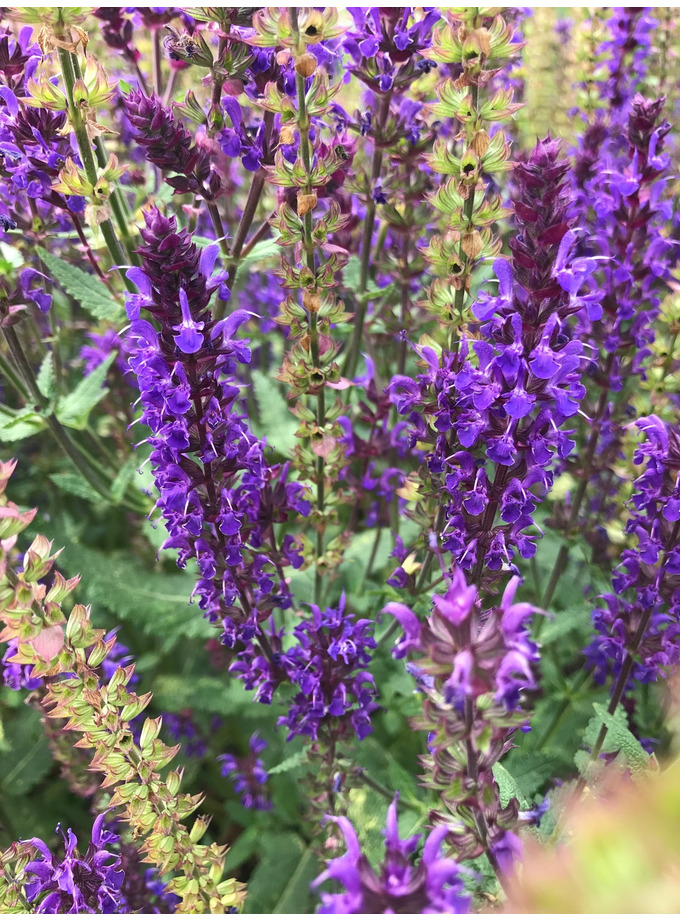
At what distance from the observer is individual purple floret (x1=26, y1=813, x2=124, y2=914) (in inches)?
44.1

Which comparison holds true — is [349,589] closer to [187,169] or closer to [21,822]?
[21,822]

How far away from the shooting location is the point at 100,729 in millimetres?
1049

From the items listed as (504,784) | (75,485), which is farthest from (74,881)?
(75,485)

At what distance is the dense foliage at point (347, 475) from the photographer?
972mm

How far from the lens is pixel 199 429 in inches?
49.3

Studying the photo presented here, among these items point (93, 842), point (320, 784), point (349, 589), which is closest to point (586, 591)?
point (349, 589)

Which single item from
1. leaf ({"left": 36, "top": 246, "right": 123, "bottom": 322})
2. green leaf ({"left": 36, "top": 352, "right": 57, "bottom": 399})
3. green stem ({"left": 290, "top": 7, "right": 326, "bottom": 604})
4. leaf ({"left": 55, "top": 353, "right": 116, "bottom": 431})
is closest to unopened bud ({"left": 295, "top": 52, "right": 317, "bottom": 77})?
green stem ({"left": 290, "top": 7, "right": 326, "bottom": 604})

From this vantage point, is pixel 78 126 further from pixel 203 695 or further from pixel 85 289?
pixel 203 695

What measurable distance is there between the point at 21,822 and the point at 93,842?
1.20m

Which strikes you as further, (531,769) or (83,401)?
(83,401)

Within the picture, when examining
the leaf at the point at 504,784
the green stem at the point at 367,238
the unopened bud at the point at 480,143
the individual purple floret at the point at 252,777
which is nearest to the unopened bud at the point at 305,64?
the unopened bud at the point at 480,143

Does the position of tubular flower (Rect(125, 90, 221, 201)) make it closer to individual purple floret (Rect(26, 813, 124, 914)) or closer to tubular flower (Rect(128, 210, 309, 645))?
tubular flower (Rect(128, 210, 309, 645))

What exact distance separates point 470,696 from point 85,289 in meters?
1.40

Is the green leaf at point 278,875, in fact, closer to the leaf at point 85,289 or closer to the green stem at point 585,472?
the green stem at point 585,472
